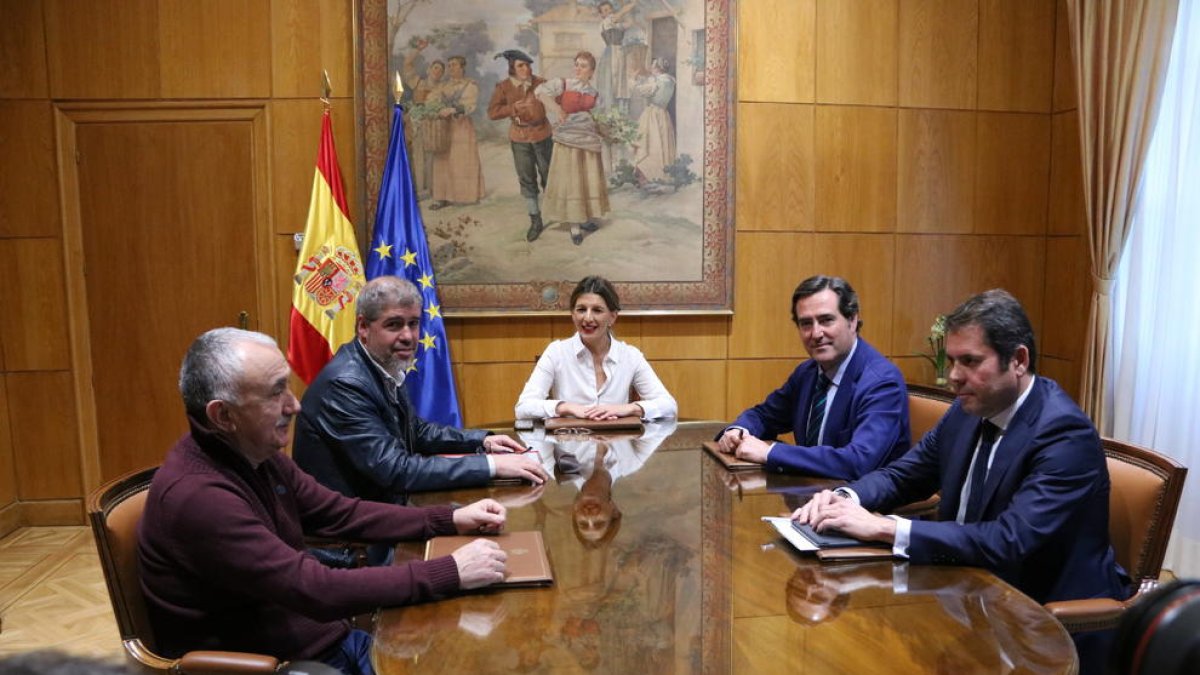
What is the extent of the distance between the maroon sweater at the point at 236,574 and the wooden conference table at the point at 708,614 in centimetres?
9

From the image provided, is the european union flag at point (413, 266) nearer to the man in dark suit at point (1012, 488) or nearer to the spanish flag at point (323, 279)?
the spanish flag at point (323, 279)

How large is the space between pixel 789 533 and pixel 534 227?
2961 millimetres

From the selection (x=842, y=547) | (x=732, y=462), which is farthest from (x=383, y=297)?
(x=842, y=547)

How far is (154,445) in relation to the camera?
4633 mm

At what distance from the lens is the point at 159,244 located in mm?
4484

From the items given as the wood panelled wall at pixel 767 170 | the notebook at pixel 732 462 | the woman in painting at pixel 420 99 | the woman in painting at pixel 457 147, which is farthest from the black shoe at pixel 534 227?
the notebook at pixel 732 462

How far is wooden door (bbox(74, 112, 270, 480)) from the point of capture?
14.5 feet

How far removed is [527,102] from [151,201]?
83.0 inches

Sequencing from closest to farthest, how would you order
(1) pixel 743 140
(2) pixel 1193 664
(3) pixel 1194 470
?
(2) pixel 1193 664, (3) pixel 1194 470, (1) pixel 743 140

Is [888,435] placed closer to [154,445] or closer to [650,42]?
[650,42]

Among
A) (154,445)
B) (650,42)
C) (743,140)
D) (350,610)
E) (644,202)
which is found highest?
(650,42)

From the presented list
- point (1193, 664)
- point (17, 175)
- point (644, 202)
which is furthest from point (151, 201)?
point (1193, 664)

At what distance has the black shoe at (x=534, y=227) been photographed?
4496mm

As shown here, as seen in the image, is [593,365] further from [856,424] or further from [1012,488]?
[1012,488]
